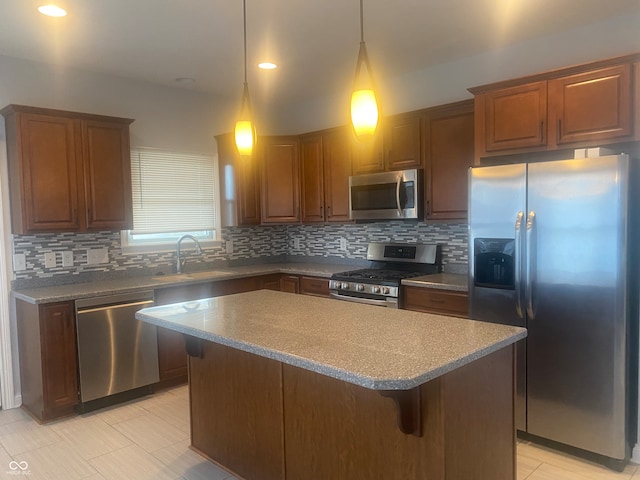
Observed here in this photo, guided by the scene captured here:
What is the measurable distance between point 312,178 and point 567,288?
268 centimetres

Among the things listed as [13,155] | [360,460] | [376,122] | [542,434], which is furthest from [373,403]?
[13,155]

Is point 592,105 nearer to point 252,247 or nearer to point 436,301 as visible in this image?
point 436,301

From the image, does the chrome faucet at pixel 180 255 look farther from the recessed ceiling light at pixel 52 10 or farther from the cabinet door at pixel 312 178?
the recessed ceiling light at pixel 52 10

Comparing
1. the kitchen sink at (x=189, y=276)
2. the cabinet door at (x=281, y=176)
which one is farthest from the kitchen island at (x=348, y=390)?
the cabinet door at (x=281, y=176)

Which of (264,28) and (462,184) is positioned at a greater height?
(264,28)

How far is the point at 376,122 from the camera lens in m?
1.88

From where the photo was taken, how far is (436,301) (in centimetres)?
348

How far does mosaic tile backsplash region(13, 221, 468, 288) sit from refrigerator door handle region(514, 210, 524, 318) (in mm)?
1110

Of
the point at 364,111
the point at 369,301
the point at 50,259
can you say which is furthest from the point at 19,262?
the point at 364,111

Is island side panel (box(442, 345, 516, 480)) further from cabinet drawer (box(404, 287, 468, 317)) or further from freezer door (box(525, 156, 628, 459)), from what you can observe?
cabinet drawer (box(404, 287, 468, 317))

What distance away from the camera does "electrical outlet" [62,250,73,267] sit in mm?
3748

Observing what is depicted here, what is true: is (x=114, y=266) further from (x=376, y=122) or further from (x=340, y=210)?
(x=376, y=122)

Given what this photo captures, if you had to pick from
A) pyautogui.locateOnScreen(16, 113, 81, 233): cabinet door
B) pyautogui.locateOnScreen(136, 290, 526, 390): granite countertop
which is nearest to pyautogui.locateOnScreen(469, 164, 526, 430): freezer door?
pyautogui.locateOnScreen(136, 290, 526, 390): granite countertop

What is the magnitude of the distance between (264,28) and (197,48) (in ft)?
2.05
